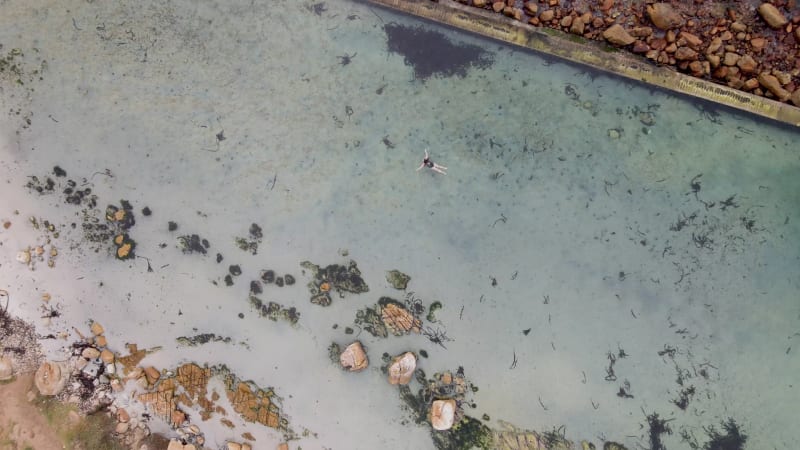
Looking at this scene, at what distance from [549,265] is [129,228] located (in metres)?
3.33

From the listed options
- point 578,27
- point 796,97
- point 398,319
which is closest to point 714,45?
point 796,97

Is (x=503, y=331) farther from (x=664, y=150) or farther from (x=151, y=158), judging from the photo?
(x=151, y=158)

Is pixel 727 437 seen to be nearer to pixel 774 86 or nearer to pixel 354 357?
pixel 774 86

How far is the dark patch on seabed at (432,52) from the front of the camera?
3.28 m

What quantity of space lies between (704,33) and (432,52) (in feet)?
6.51

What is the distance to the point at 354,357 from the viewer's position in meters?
3.41

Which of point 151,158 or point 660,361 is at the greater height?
point 151,158

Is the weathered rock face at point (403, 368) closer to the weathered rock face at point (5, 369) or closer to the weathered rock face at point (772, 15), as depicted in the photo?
the weathered rock face at point (5, 369)

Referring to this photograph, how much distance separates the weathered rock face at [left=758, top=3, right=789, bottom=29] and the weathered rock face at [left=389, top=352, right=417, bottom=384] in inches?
140

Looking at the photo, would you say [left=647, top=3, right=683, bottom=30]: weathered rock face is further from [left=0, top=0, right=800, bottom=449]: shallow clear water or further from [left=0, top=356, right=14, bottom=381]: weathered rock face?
[left=0, top=356, right=14, bottom=381]: weathered rock face

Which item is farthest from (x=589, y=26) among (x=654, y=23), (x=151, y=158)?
(x=151, y=158)

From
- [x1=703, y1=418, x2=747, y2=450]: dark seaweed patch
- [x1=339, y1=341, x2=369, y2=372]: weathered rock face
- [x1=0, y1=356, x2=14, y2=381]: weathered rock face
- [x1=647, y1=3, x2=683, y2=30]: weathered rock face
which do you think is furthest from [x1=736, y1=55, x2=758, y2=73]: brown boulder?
[x1=0, y1=356, x2=14, y2=381]: weathered rock face

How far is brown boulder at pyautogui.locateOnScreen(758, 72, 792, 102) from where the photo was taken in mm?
3117

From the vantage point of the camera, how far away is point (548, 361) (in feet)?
11.0
